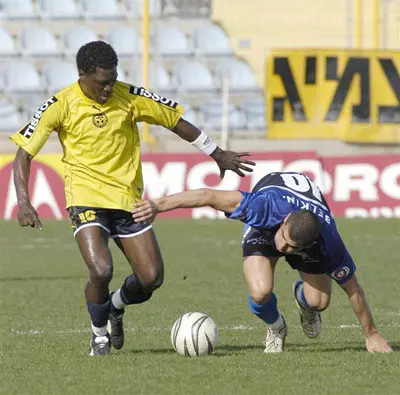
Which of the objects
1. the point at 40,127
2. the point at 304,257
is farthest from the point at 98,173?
the point at 304,257

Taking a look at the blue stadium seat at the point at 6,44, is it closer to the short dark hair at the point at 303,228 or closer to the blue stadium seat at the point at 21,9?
the blue stadium seat at the point at 21,9

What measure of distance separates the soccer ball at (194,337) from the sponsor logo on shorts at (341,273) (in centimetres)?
91

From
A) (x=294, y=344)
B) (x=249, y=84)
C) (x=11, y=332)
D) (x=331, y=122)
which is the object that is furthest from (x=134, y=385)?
(x=249, y=84)

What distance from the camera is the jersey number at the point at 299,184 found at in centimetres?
773

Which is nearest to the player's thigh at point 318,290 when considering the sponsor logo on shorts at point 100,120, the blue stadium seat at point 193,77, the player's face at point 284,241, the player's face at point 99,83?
the player's face at point 284,241

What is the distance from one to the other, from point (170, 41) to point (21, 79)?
3568 mm

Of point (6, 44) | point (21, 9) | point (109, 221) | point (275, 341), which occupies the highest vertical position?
point (109, 221)

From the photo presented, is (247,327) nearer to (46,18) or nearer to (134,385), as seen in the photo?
(134,385)

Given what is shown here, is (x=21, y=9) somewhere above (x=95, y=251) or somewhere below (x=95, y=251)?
below

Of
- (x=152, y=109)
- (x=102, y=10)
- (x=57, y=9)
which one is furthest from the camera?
(x=57, y=9)

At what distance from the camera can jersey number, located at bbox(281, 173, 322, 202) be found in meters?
7.73

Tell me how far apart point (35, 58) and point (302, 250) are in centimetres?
2115

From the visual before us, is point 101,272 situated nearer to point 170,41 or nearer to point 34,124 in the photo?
point 34,124

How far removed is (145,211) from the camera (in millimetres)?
7148
